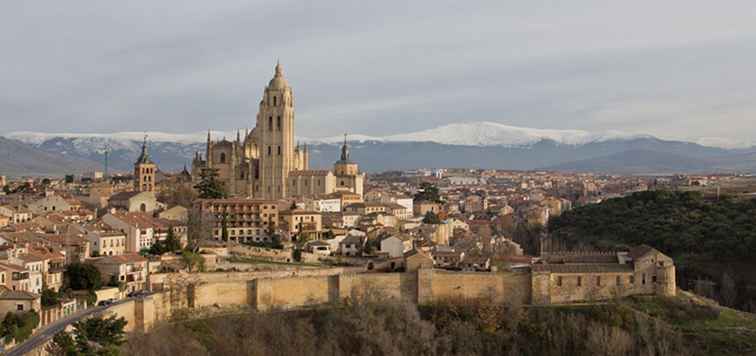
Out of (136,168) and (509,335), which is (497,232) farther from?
(509,335)

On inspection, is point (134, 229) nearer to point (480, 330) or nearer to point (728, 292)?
point (480, 330)

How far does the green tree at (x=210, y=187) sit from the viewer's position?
60.1m

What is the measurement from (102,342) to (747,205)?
148 ft

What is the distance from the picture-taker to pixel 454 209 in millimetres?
92438

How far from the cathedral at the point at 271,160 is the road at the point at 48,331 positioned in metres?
34.6

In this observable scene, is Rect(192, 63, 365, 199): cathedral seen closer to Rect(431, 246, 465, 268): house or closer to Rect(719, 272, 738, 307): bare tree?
Rect(431, 246, 465, 268): house

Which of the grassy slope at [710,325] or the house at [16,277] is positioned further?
the grassy slope at [710,325]

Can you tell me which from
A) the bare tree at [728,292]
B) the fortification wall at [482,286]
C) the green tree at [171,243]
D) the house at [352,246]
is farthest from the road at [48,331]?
the bare tree at [728,292]

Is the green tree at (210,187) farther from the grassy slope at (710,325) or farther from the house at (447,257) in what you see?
the grassy slope at (710,325)

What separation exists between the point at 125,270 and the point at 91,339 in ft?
35.6

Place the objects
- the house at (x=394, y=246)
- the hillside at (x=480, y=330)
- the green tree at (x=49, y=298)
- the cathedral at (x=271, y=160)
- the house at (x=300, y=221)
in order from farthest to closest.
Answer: the cathedral at (x=271, y=160)
the house at (x=300, y=221)
the house at (x=394, y=246)
the hillside at (x=480, y=330)
the green tree at (x=49, y=298)

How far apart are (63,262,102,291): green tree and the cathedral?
106 feet

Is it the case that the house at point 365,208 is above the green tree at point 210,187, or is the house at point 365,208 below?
below

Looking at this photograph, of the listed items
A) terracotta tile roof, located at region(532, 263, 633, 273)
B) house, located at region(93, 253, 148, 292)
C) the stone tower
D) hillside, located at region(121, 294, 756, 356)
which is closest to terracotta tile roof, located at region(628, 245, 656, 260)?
terracotta tile roof, located at region(532, 263, 633, 273)
